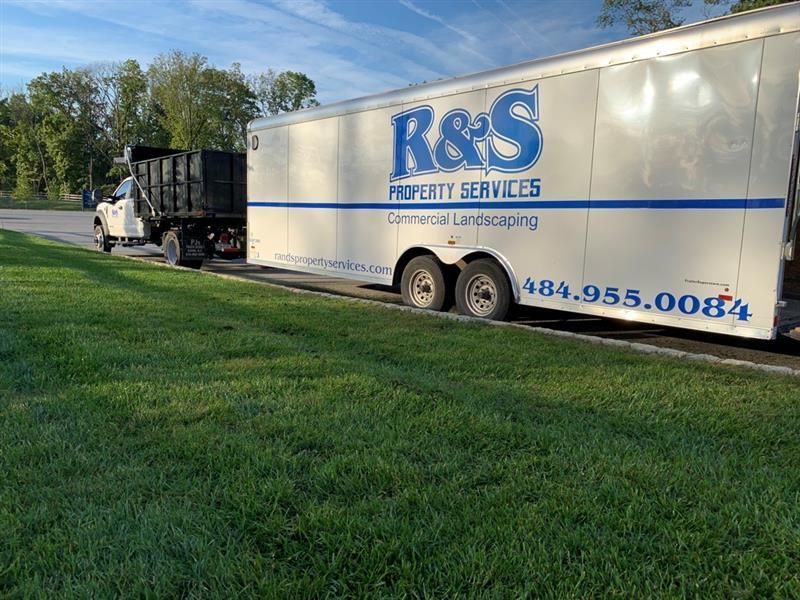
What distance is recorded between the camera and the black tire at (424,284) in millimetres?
8859

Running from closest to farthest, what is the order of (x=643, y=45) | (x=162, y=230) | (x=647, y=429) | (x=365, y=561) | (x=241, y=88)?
1. (x=365, y=561)
2. (x=647, y=429)
3. (x=643, y=45)
4. (x=162, y=230)
5. (x=241, y=88)

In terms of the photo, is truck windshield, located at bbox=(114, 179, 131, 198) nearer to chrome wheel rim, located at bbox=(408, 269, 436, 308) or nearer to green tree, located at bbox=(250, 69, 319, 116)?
chrome wheel rim, located at bbox=(408, 269, 436, 308)

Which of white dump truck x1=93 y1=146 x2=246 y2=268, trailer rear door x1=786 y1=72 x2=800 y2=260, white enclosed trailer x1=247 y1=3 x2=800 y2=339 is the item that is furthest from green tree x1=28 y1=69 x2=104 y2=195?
trailer rear door x1=786 y1=72 x2=800 y2=260

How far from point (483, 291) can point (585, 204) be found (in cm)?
197

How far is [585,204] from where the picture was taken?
6945 mm

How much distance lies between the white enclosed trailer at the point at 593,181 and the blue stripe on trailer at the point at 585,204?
2 cm

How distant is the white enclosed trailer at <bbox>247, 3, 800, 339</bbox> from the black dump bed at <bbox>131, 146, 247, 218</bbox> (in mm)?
4714

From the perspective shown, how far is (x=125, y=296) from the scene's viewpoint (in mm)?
8617

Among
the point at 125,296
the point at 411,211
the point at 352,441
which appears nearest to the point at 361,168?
the point at 411,211

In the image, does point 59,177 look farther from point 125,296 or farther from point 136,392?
point 136,392

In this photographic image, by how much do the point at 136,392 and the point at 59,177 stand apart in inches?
3148

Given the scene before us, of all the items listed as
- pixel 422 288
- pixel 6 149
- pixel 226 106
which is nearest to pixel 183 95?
pixel 226 106

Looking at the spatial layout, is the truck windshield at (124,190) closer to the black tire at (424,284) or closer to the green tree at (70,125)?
the black tire at (424,284)

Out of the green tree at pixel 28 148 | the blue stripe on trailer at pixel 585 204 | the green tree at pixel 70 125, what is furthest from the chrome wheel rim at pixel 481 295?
the green tree at pixel 28 148
